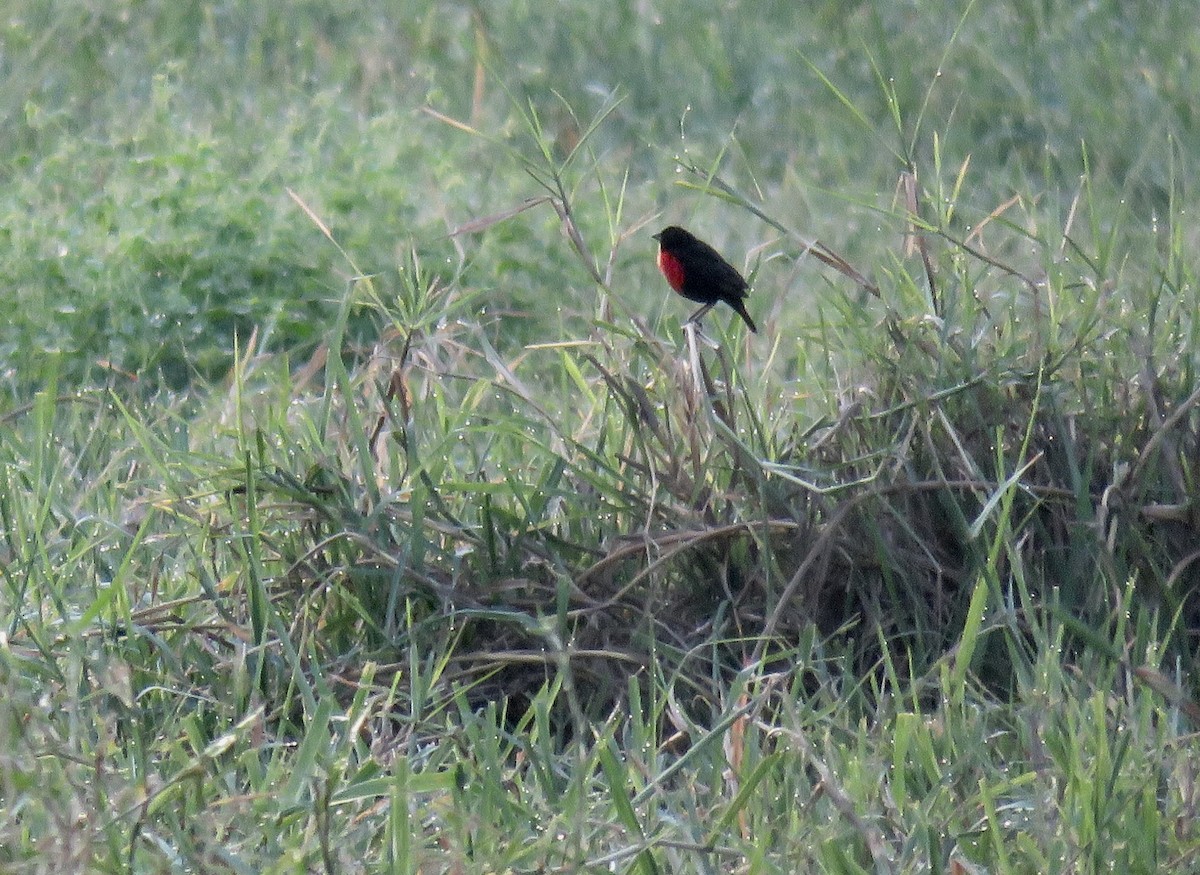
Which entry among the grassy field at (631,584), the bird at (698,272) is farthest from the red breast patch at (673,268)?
the grassy field at (631,584)

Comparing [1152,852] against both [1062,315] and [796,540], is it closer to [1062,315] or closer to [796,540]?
[796,540]

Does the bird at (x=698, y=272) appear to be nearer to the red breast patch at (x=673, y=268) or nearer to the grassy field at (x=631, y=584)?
the red breast patch at (x=673, y=268)

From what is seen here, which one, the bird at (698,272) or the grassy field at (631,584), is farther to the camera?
the bird at (698,272)

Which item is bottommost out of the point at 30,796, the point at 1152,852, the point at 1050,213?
the point at 1152,852

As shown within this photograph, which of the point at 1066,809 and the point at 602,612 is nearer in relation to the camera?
the point at 1066,809

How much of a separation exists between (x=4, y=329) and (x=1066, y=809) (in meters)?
3.63

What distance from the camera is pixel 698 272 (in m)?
4.24

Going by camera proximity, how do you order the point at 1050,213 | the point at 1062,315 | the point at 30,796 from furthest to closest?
the point at 1050,213 → the point at 1062,315 → the point at 30,796

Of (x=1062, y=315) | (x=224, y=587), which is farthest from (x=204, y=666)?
(x=1062, y=315)

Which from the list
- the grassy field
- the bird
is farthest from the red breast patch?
the grassy field

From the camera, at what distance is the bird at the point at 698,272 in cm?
420

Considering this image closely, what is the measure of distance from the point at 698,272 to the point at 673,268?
0.07 meters

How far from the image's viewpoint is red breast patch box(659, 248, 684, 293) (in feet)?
14.0

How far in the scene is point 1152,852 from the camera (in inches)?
96.8
